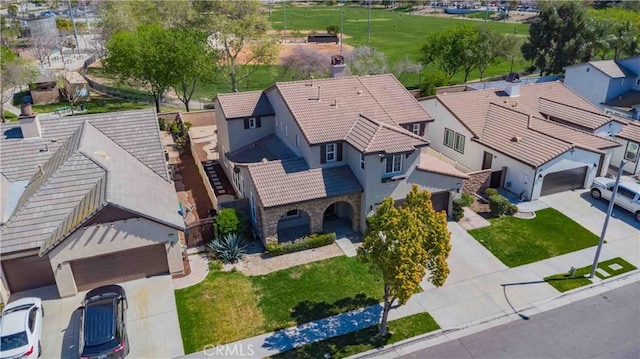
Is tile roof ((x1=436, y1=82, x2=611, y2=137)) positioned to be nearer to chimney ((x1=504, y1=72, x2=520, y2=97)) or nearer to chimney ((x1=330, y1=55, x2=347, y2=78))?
chimney ((x1=504, y1=72, x2=520, y2=97))

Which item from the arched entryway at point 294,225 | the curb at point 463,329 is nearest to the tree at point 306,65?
the arched entryway at point 294,225

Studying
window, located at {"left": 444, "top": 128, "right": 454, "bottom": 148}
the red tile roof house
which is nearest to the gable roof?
the red tile roof house

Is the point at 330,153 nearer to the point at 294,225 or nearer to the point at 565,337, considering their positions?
the point at 294,225

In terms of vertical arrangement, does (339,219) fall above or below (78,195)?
below

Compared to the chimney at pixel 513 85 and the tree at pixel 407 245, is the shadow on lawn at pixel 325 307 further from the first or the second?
the chimney at pixel 513 85

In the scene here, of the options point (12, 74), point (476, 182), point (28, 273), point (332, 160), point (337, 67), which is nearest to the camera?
point (28, 273)

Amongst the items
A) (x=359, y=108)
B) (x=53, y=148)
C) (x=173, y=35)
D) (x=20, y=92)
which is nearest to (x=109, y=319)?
(x=53, y=148)

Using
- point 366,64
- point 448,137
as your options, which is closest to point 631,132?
point 448,137
